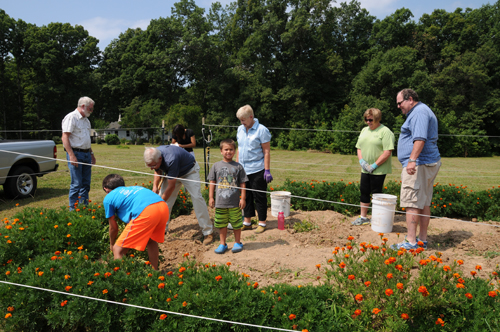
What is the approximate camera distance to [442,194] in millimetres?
5762

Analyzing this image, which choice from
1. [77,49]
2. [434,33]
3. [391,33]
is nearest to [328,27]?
[391,33]

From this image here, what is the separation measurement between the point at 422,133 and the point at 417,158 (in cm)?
30

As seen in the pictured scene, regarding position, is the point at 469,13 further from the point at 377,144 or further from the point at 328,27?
the point at 377,144

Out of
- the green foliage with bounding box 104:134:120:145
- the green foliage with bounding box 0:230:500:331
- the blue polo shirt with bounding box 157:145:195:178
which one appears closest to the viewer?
the green foliage with bounding box 0:230:500:331

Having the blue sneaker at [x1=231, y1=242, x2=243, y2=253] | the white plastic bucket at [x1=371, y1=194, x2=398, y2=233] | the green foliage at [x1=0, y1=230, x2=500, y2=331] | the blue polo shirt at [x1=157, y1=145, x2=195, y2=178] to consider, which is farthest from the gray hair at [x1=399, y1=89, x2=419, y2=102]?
the blue polo shirt at [x1=157, y1=145, x2=195, y2=178]

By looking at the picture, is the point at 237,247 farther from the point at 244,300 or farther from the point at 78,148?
the point at 78,148

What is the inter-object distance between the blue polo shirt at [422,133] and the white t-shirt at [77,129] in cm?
474

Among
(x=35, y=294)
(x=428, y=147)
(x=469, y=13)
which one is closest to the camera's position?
(x=35, y=294)

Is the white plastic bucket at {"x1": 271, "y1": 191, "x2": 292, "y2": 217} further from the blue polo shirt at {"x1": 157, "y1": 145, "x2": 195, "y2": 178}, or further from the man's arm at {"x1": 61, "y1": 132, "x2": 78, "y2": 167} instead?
the man's arm at {"x1": 61, "y1": 132, "x2": 78, "y2": 167}

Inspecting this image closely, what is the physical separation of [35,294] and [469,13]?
44.9 meters

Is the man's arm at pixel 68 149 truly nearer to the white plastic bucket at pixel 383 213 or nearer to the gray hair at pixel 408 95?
the white plastic bucket at pixel 383 213

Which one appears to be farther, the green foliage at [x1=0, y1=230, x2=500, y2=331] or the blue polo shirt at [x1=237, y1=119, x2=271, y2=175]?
the blue polo shirt at [x1=237, y1=119, x2=271, y2=175]

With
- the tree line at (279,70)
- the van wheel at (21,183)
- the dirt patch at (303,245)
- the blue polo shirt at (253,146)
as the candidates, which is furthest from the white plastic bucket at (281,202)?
the tree line at (279,70)

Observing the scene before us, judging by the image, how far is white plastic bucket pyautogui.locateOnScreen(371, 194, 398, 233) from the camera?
14.8ft
